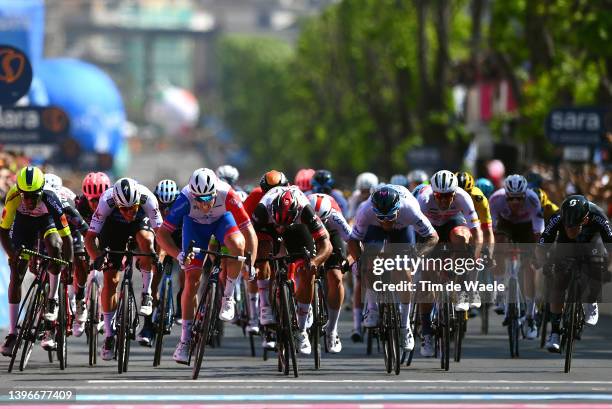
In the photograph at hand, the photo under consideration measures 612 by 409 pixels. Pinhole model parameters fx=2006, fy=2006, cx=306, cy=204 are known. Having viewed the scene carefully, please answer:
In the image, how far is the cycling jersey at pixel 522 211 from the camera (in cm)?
2083

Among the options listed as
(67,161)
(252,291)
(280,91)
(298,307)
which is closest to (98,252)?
(298,307)

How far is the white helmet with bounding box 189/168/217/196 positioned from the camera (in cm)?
1627

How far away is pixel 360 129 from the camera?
75812mm

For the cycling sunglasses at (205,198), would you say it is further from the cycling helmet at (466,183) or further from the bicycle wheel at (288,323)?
the cycling helmet at (466,183)

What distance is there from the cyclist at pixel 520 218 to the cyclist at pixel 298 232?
10.9 feet

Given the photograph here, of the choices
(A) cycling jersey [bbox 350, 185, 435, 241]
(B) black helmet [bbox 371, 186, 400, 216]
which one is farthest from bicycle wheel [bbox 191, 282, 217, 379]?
(A) cycling jersey [bbox 350, 185, 435, 241]

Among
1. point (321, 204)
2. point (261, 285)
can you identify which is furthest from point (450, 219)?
point (261, 285)

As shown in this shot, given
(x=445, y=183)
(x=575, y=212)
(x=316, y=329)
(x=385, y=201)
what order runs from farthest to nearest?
1. (x=445, y=183)
2. (x=316, y=329)
3. (x=575, y=212)
4. (x=385, y=201)

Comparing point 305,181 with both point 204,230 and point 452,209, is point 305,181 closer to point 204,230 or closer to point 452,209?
point 452,209

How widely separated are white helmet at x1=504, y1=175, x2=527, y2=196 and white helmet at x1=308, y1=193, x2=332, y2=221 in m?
2.26

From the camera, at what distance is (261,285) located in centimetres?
1738

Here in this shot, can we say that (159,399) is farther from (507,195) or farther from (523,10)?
(523,10)

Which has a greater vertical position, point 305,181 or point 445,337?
point 305,181

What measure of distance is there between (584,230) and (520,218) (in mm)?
3320
